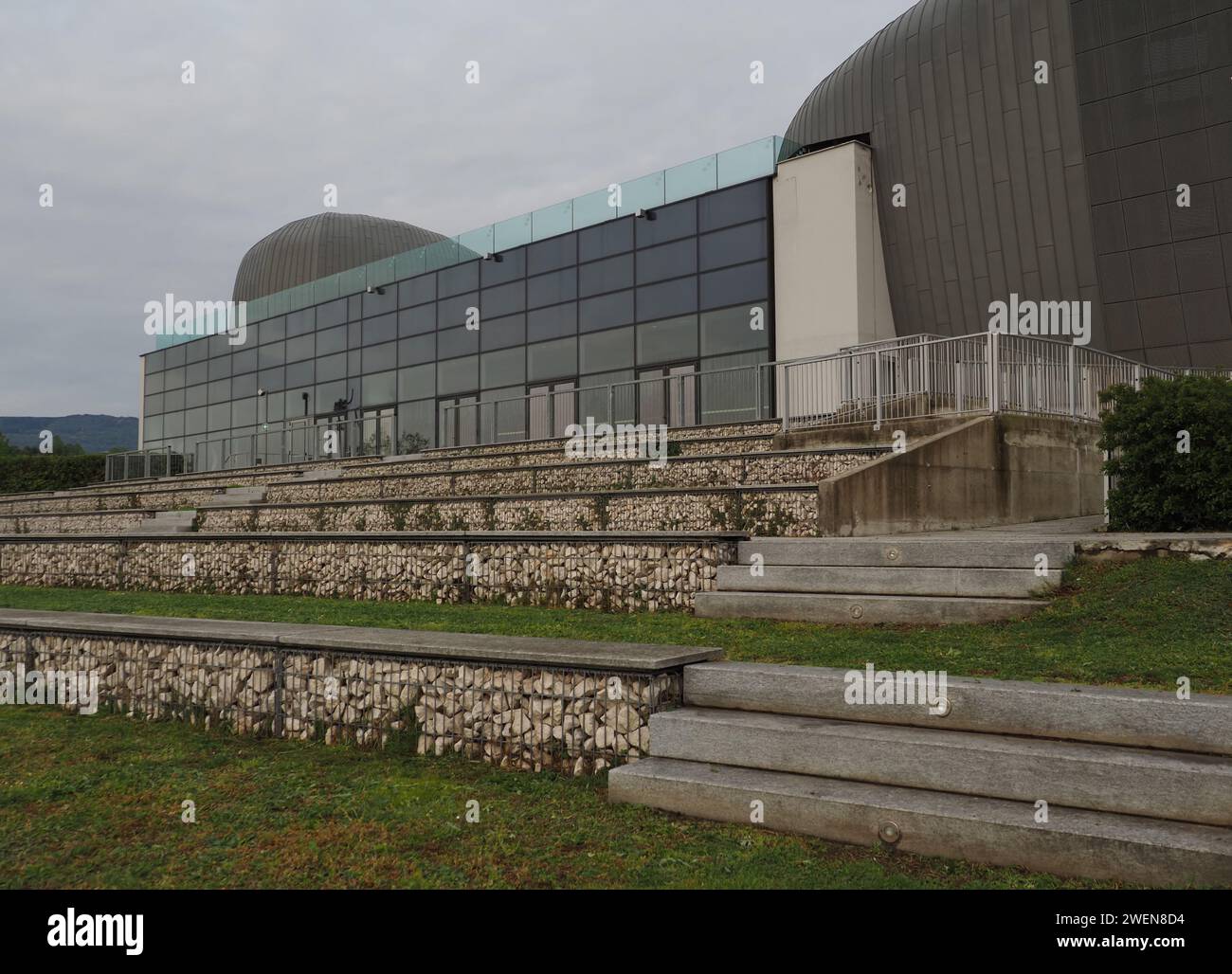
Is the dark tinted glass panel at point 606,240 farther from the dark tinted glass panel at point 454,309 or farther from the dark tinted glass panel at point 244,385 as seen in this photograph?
the dark tinted glass panel at point 244,385

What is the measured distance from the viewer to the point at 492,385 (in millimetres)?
29141

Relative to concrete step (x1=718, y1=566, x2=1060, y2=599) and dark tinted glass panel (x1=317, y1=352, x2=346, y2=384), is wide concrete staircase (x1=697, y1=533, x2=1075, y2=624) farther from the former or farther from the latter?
dark tinted glass panel (x1=317, y1=352, x2=346, y2=384)

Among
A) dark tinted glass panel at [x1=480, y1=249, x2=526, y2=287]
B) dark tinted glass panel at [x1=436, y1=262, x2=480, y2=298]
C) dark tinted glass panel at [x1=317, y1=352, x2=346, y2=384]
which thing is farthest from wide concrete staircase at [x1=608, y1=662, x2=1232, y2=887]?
dark tinted glass panel at [x1=317, y1=352, x2=346, y2=384]

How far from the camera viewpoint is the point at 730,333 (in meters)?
23.3

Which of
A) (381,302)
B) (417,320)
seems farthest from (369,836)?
(381,302)

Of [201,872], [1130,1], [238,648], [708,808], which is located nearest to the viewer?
[201,872]

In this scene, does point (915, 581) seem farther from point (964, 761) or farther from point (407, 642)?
point (407, 642)

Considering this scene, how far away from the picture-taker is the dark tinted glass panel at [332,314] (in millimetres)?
34469

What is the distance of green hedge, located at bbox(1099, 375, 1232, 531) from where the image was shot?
25.8ft

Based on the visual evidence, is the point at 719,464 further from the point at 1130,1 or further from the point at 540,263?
the point at 540,263

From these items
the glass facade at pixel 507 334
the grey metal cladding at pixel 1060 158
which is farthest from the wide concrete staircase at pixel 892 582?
the glass facade at pixel 507 334
